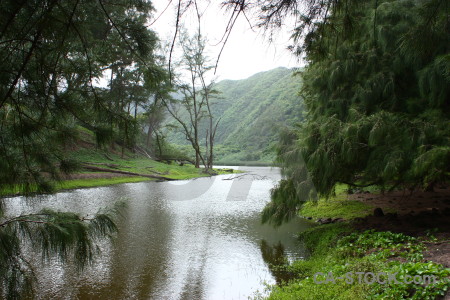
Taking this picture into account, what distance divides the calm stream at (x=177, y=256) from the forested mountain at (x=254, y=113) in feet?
12.2

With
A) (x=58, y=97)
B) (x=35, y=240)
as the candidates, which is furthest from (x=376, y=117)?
(x=35, y=240)

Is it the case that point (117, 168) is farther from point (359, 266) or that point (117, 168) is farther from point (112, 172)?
point (359, 266)

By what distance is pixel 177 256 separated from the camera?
4.96 m

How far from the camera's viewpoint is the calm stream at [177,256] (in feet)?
12.1

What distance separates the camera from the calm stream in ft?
12.1

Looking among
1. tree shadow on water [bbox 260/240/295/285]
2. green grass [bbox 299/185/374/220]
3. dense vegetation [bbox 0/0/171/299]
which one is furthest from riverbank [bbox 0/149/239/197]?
dense vegetation [bbox 0/0/171/299]

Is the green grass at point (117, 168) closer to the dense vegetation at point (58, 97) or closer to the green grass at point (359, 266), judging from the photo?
the green grass at point (359, 266)

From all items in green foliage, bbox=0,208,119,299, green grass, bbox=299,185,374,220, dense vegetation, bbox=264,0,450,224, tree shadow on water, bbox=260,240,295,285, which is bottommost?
tree shadow on water, bbox=260,240,295,285

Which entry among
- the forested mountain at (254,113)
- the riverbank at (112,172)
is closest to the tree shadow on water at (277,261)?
the forested mountain at (254,113)

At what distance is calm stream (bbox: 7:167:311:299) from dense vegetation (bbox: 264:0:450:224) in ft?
2.99

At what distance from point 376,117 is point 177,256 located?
3.69m

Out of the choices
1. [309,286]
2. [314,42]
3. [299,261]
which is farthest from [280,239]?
[314,42]

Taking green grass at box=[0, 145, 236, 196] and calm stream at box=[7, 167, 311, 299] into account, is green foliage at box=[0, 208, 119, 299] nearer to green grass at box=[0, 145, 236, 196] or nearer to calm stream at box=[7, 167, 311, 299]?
calm stream at box=[7, 167, 311, 299]

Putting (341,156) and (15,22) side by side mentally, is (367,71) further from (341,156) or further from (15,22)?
(15,22)
